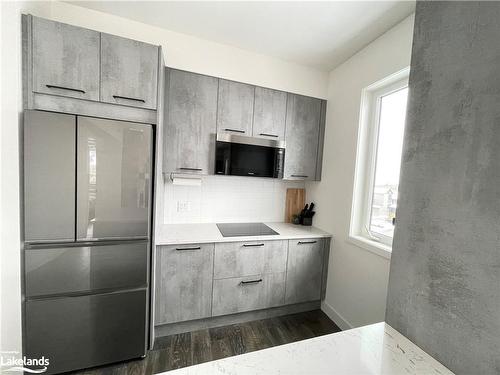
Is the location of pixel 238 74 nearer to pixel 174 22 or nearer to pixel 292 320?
pixel 174 22

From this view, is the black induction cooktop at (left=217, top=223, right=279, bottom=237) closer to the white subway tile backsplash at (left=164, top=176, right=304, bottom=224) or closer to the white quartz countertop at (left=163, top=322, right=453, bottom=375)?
the white subway tile backsplash at (left=164, top=176, right=304, bottom=224)

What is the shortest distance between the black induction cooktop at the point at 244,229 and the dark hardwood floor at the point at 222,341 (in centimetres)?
90

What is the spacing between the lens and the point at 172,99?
1987 mm

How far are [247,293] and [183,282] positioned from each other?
622 millimetres

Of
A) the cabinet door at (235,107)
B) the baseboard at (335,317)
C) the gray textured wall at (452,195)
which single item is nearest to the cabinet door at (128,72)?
the cabinet door at (235,107)

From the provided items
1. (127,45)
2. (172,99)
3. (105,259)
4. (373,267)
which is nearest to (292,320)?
(373,267)

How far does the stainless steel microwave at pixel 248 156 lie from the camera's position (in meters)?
2.14

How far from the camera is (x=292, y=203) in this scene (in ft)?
9.19

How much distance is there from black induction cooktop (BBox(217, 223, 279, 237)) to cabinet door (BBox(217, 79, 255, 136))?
101cm

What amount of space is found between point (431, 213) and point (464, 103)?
36 centimetres

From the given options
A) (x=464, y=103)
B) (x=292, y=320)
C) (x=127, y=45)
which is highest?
(x=127, y=45)

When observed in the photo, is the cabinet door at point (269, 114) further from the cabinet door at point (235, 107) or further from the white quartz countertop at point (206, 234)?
the white quartz countertop at point (206, 234)

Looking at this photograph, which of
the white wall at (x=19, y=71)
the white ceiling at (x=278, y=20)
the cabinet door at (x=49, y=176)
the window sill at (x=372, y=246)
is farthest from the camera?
the window sill at (x=372, y=246)

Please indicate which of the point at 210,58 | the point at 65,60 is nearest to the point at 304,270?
the point at 210,58
